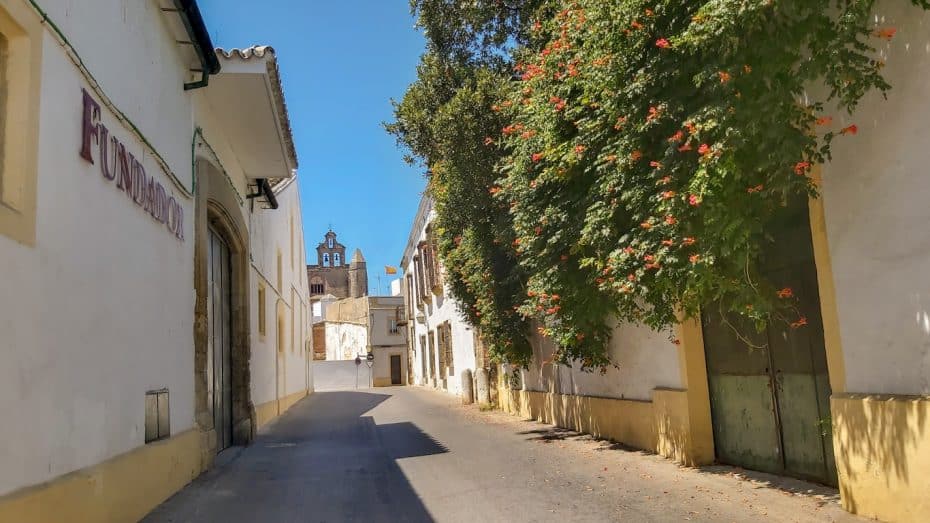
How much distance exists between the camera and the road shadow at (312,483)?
6.12 metres

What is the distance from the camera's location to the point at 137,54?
6.48 meters

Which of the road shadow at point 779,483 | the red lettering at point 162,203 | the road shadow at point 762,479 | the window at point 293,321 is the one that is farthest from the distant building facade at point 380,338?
the road shadow at point 779,483

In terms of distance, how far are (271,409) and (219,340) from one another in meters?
6.06

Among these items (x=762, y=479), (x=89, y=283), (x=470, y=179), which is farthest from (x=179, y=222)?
(x=762, y=479)

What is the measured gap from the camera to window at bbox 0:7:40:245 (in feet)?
12.8

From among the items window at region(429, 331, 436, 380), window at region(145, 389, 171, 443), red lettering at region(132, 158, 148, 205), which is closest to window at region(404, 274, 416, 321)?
window at region(429, 331, 436, 380)

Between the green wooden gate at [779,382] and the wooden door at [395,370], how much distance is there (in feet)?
124

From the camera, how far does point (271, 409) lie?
53.9ft

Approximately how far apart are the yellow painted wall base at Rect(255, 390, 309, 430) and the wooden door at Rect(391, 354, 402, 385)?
2072cm

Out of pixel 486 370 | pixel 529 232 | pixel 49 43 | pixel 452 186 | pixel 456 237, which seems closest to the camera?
pixel 49 43

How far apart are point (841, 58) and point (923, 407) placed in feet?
7.41

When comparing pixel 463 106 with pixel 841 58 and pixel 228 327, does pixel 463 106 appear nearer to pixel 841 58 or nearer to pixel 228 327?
pixel 228 327

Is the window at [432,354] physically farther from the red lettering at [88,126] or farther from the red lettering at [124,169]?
the red lettering at [88,126]

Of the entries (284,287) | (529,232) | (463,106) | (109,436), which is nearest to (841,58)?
(529,232)
